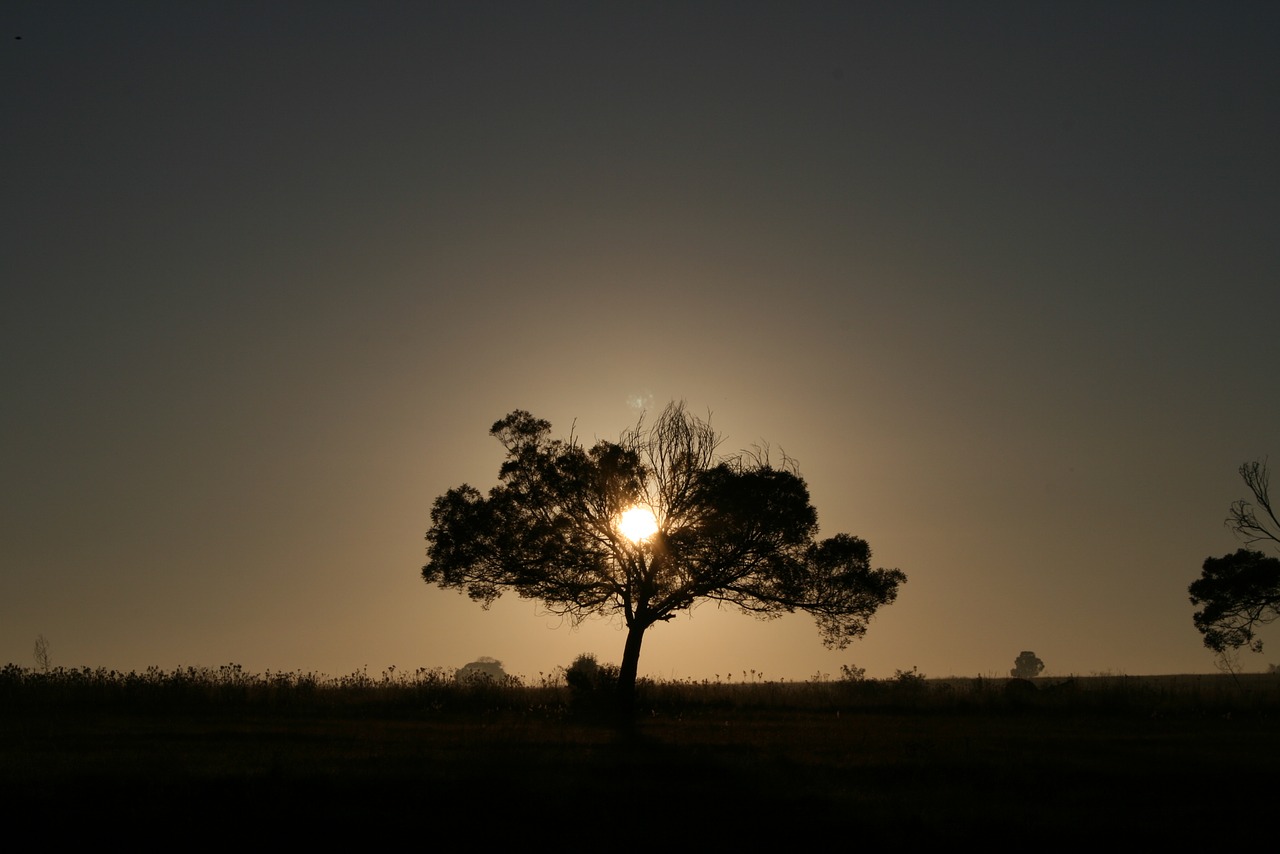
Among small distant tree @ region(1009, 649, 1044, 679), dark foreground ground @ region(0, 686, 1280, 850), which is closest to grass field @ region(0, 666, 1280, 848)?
dark foreground ground @ region(0, 686, 1280, 850)

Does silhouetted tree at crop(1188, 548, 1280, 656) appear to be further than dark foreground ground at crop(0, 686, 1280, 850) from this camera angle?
Yes

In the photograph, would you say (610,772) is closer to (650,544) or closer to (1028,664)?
Result: (650,544)

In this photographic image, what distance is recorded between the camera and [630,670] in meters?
34.5

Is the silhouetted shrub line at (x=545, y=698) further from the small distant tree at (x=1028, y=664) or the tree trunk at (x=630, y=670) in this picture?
the small distant tree at (x=1028, y=664)

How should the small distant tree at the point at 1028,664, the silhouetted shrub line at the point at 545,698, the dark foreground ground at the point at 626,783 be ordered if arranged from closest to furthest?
the dark foreground ground at the point at 626,783 < the silhouetted shrub line at the point at 545,698 < the small distant tree at the point at 1028,664

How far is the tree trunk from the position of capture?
110ft

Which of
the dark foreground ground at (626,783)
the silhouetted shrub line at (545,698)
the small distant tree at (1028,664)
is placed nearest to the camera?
the dark foreground ground at (626,783)

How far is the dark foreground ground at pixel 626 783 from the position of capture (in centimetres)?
1247

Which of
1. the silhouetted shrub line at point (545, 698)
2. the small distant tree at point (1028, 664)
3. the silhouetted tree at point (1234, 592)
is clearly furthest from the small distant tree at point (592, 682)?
the small distant tree at point (1028, 664)

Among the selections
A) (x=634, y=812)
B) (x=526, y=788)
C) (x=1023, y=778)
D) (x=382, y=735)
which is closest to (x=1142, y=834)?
(x=1023, y=778)

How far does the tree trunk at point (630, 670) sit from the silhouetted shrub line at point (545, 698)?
3.27 ft

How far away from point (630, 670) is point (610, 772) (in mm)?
17955

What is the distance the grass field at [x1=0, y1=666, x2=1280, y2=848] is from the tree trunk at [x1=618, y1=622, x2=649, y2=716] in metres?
0.90

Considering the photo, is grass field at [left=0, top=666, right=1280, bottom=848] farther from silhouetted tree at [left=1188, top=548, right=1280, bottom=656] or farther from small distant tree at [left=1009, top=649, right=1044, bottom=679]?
small distant tree at [left=1009, top=649, right=1044, bottom=679]
